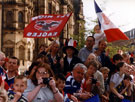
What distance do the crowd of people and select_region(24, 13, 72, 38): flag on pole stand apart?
4.35 feet

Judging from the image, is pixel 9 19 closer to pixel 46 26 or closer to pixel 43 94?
pixel 46 26

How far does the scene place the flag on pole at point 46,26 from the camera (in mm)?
12633

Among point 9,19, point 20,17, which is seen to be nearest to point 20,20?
point 20,17

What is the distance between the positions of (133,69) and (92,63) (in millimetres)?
2334

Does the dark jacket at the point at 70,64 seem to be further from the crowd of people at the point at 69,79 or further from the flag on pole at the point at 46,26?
the flag on pole at the point at 46,26

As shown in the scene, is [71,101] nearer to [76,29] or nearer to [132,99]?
[132,99]

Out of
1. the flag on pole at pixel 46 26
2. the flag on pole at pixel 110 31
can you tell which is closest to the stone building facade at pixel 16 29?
the flag on pole at pixel 46 26

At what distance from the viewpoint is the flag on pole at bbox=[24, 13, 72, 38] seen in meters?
12.6

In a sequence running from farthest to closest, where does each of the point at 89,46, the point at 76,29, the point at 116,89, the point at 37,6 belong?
1. the point at 76,29
2. the point at 37,6
3. the point at 89,46
4. the point at 116,89

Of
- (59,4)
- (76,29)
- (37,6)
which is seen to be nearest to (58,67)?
(37,6)

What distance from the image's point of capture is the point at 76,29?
72.1 m

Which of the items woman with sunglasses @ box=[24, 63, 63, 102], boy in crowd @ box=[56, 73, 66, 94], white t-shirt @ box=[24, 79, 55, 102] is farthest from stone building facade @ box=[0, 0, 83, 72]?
white t-shirt @ box=[24, 79, 55, 102]

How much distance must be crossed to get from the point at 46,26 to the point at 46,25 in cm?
19

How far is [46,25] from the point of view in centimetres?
1309
